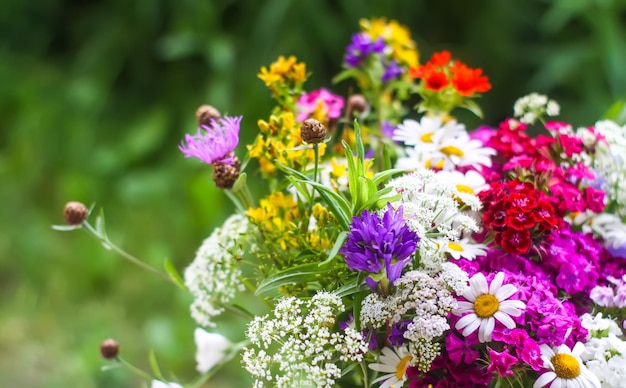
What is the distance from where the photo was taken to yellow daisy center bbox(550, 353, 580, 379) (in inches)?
20.4

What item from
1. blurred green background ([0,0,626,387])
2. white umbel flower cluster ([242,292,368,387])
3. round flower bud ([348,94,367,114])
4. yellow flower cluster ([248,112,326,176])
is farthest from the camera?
blurred green background ([0,0,626,387])

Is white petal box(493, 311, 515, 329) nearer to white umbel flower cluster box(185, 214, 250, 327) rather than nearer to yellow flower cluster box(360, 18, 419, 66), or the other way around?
white umbel flower cluster box(185, 214, 250, 327)

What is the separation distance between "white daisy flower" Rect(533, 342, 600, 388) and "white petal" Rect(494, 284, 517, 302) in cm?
4

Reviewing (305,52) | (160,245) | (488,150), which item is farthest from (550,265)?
Result: (305,52)

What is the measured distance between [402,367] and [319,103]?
0.87 ft

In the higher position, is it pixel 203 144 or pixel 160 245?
pixel 160 245

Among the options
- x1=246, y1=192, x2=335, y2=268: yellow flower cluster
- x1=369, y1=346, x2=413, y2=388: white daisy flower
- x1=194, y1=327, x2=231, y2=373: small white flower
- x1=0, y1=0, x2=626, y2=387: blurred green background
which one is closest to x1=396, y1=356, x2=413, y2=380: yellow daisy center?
x1=369, y1=346, x2=413, y2=388: white daisy flower

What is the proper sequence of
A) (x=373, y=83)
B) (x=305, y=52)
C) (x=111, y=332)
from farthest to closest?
(x=305, y=52) → (x=111, y=332) → (x=373, y=83)

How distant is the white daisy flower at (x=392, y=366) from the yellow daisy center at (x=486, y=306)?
6 cm

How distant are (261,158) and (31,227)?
4.73 feet

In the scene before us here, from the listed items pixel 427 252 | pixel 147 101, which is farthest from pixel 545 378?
pixel 147 101

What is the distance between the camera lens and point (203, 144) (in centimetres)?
59

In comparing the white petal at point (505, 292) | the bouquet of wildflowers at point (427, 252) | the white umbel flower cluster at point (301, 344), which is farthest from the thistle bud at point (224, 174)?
the white petal at point (505, 292)

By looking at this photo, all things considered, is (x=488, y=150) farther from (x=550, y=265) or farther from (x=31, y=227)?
(x=31, y=227)
